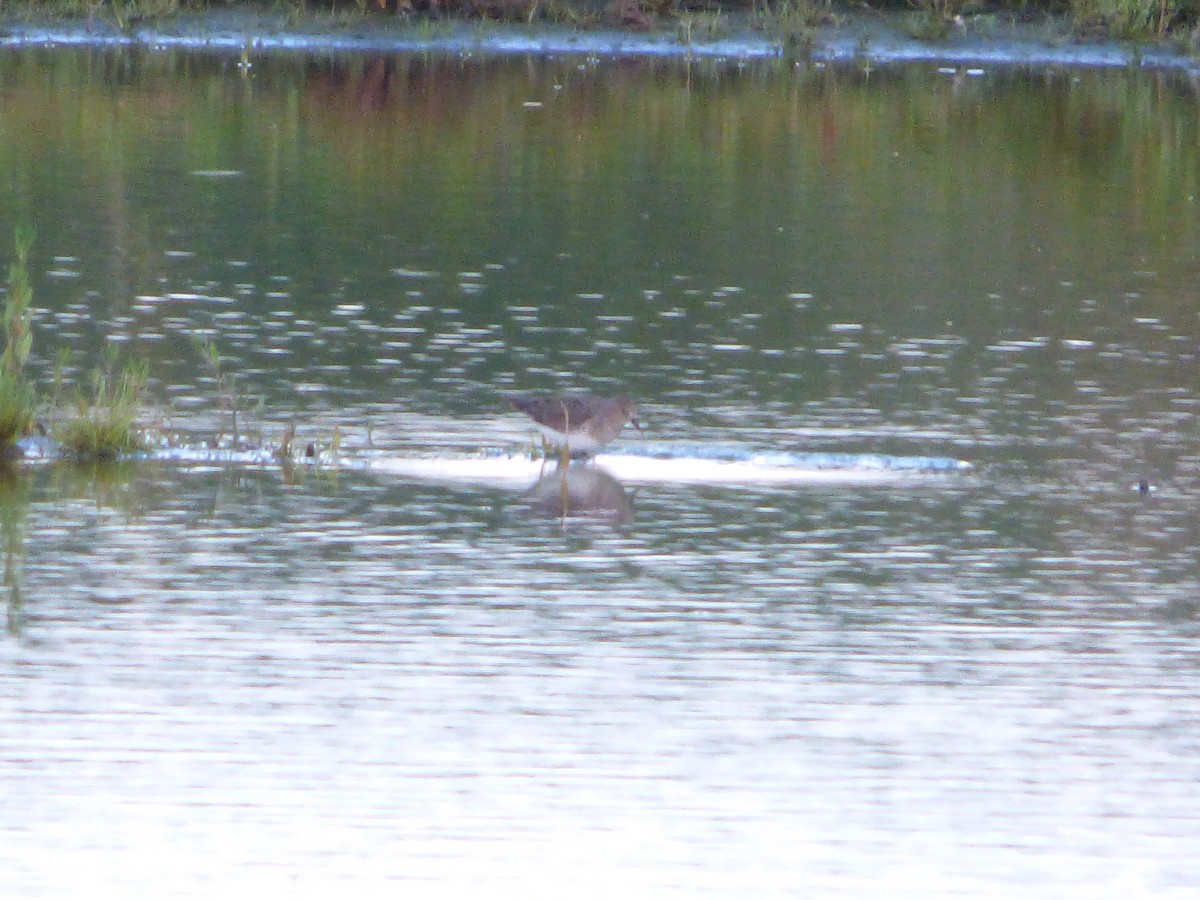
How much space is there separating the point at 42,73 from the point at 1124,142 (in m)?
11.4

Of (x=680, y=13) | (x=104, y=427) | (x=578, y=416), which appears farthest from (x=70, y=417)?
(x=680, y=13)

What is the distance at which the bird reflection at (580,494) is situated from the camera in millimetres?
10102

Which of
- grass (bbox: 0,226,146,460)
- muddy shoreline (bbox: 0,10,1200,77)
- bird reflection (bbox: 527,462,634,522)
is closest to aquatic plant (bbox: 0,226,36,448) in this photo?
grass (bbox: 0,226,146,460)

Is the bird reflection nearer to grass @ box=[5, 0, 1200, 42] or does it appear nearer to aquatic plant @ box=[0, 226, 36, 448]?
aquatic plant @ box=[0, 226, 36, 448]

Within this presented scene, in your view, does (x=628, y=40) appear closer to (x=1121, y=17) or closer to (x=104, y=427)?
(x=1121, y=17)

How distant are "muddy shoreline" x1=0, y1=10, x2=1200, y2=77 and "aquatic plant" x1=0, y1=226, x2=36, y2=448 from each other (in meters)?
21.2

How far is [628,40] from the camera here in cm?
3275

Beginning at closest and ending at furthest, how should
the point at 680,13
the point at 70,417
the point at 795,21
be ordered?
the point at 70,417 < the point at 795,21 < the point at 680,13

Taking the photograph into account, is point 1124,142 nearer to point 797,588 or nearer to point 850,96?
point 850,96

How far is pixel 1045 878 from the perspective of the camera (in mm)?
6328

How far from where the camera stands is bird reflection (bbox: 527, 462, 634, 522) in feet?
33.1

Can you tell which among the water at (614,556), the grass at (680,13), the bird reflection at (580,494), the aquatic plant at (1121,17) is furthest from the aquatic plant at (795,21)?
the bird reflection at (580,494)

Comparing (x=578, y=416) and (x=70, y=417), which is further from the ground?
(x=578, y=416)

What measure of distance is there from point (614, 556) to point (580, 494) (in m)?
1.07
